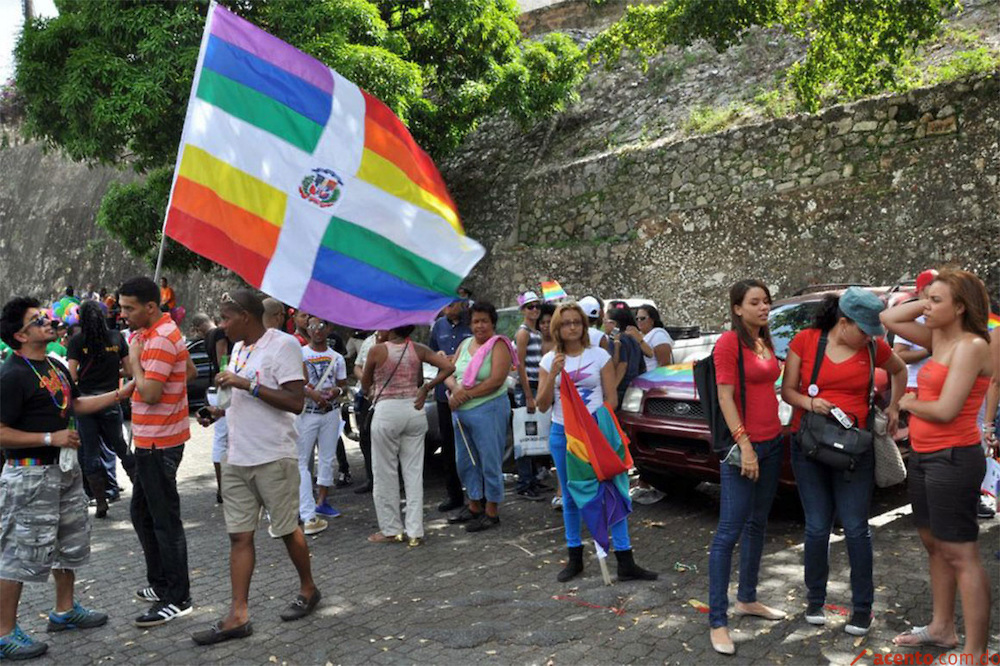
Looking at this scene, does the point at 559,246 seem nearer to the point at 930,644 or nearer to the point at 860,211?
the point at 860,211

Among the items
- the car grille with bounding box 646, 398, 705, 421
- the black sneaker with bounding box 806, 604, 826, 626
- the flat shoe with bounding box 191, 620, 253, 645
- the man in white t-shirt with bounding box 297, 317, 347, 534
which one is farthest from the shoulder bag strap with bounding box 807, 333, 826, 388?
the man in white t-shirt with bounding box 297, 317, 347, 534

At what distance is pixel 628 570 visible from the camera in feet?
17.7

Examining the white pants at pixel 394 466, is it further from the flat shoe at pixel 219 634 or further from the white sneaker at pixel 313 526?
the flat shoe at pixel 219 634

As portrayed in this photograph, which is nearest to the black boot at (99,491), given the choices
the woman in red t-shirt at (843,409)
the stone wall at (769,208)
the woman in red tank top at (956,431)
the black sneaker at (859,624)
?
the woman in red t-shirt at (843,409)

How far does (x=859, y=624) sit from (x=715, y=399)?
137 centimetres

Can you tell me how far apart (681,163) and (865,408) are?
11756 mm

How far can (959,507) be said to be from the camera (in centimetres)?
382

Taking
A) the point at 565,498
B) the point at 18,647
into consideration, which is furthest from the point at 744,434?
the point at 18,647

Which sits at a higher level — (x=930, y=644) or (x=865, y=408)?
(x=865, y=408)

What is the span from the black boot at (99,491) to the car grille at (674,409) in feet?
16.1

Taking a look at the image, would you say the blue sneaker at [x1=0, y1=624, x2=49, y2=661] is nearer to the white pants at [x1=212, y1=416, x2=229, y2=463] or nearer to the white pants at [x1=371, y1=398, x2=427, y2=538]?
the white pants at [x1=371, y1=398, x2=427, y2=538]

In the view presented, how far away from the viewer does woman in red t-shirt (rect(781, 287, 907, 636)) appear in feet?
14.3

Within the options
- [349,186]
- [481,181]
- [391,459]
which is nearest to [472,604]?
[391,459]

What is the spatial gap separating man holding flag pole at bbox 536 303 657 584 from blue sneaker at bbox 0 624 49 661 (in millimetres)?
3077
